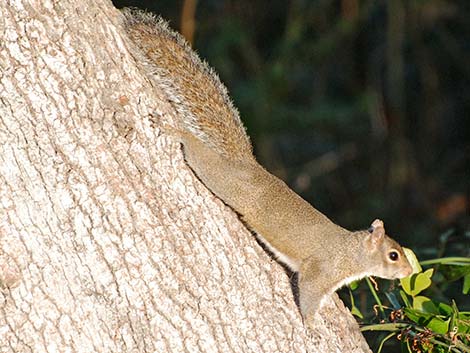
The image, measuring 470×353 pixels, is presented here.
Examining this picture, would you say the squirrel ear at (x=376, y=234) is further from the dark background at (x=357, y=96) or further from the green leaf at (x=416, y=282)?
the dark background at (x=357, y=96)

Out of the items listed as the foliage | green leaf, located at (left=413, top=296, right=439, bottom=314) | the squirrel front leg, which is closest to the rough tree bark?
the squirrel front leg

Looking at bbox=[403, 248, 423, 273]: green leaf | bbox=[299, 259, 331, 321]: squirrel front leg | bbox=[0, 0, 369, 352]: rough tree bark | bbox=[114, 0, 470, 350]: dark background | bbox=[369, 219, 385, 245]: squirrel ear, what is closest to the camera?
bbox=[0, 0, 369, 352]: rough tree bark

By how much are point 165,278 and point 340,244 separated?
803 mm

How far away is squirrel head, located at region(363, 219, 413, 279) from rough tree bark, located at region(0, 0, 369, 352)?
61cm

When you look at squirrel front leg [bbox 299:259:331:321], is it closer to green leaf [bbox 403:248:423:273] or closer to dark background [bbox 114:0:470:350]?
green leaf [bbox 403:248:423:273]

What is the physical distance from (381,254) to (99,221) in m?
1.03

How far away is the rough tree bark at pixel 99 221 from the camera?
176 centimetres

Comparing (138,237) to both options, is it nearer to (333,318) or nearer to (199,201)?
(199,201)

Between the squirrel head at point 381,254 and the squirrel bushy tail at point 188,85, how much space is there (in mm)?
452

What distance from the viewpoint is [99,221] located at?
1801 mm

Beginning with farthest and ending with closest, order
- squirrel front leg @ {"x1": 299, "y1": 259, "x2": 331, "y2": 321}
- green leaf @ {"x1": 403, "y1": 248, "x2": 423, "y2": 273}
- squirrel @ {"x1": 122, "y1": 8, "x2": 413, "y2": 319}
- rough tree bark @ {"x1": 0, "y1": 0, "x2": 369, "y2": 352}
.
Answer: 1. green leaf @ {"x1": 403, "y1": 248, "x2": 423, "y2": 273}
2. squirrel @ {"x1": 122, "y1": 8, "x2": 413, "y2": 319}
3. squirrel front leg @ {"x1": 299, "y1": 259, "x2": 331, "y2": 321}
4. rough tree bark @ {"x1": 0, "y1": 0, "x2": 369, "y2": 352}

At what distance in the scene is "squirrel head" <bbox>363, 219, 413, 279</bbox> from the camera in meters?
2.49

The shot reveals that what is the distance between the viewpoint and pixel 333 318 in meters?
2.13

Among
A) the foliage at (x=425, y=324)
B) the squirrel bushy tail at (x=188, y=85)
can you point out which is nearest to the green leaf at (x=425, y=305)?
the foliage at (x=425, y=324)
